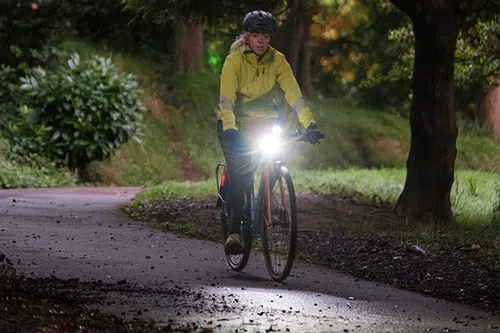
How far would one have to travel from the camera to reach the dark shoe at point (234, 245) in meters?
9.71

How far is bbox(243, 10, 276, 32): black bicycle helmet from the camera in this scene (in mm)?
9086

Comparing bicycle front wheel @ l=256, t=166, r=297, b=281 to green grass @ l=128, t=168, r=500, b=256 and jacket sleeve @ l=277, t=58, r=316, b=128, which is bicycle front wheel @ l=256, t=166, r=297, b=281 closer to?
jacket sleeve @ l=277, t=58, r=316, b=128

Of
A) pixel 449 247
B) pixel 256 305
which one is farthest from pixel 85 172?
pixel 256 305

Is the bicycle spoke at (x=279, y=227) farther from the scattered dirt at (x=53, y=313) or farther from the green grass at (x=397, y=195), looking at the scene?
the green grass at (x=397, y=195)

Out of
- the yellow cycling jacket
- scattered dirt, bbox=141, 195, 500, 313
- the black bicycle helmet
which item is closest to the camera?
the black bicycle helmet

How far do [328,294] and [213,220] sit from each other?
18.2 ft

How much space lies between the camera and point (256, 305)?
779 cm

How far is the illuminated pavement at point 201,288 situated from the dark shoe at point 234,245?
22 centimetres

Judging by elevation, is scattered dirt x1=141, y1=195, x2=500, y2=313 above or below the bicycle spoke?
below

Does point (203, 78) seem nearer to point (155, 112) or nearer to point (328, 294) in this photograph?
point (155, 112)

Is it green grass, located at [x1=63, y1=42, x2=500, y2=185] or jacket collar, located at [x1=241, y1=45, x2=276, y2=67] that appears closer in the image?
jacket collar, located at [x1=241, y1=45, x2=276, y2=67]

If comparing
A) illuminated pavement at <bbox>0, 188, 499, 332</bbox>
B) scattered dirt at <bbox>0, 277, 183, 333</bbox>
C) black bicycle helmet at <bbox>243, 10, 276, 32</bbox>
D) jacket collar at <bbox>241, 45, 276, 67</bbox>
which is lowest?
illuminated pavement at <bbox>0, 188, 499, 332</bbox>

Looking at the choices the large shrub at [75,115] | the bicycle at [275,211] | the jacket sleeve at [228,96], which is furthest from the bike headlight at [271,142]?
the large shrub at [75,115]

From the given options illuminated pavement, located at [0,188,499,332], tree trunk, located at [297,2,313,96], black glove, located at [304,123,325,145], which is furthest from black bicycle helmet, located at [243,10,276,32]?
tree trunk, located at [297,2,313,96]
